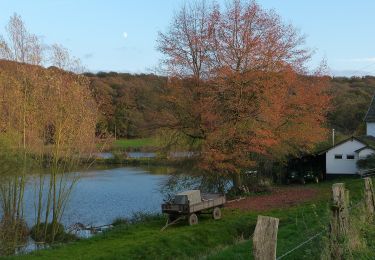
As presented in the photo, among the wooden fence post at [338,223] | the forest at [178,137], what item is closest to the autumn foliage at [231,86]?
the forest at [178,137]

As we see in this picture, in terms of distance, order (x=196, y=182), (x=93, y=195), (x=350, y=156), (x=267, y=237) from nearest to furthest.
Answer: (x=267, y=237)
(x=196, y=182)
(x=93, y=195)
(x=350, y=156)

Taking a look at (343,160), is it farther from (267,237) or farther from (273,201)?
(267,237)

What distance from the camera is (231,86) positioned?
25.8m

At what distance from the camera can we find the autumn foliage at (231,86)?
25266 millimetres

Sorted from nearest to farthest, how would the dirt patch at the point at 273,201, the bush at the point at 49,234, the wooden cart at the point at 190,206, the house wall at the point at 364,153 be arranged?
the wooden cart at the point at 190,206 → the bush at the point at 49,234 → the dirt patch at the point at 273,201 → the house wall at the point at 364,153

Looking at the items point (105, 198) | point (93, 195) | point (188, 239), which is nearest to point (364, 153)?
point (105, 198)

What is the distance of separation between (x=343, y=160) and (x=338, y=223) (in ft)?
105

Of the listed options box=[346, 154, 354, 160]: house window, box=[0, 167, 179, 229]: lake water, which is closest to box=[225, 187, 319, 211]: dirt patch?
box=[0, 167, 179, 229]: lake water

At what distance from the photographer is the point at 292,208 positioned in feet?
69.4

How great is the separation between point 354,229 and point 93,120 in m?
16.8

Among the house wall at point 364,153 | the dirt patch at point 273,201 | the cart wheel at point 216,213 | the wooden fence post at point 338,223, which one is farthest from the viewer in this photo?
the house wall at point 364,153

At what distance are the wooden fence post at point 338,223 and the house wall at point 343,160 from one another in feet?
103

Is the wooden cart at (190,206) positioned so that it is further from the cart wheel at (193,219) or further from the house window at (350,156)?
the house window at (350,156)

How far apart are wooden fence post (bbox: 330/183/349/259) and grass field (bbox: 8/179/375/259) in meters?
3.70
